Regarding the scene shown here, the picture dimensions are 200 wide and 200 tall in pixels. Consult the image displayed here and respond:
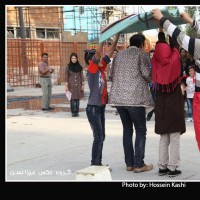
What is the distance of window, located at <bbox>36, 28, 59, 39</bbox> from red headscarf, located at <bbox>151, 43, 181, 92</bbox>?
32.8 metres

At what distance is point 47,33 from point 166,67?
110 feet

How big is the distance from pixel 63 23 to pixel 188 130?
2793cm

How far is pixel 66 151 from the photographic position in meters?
7.34

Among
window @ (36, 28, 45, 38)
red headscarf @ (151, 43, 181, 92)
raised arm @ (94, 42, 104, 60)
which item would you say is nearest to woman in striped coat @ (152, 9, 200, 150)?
red headscarf @ (151, 43, 181, 92)

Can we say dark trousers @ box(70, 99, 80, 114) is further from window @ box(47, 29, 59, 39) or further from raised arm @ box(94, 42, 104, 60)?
window @ box(47, 29, 59, 39)

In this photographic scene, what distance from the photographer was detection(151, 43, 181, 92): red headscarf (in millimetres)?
5348

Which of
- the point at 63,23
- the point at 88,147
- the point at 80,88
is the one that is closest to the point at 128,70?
the point at 88,147

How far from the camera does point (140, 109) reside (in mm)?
5672

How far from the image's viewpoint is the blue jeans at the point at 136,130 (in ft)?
18.7

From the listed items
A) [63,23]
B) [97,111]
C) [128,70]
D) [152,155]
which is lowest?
[152,155]

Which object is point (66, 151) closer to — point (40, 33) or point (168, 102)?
point (168, 102)

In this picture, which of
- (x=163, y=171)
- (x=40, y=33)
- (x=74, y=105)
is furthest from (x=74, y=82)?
(x=40, y=33)

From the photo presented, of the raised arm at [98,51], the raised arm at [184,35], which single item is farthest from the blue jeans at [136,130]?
the raised arm at [184,35]

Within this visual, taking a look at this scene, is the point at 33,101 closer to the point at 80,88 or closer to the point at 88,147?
the point at 80,88
